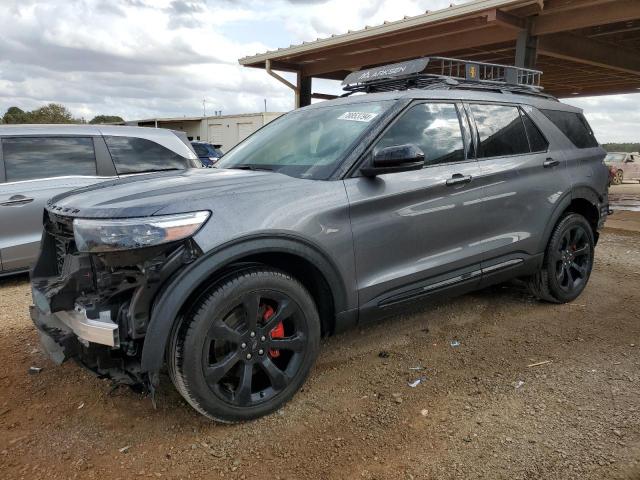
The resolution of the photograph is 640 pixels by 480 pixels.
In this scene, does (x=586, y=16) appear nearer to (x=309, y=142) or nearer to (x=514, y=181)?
(x=514, y=181)

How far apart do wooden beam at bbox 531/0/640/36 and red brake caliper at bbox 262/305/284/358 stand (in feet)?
28.2

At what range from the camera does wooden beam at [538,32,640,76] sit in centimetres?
1044

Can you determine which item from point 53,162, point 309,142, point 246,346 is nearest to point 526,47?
point 309,142

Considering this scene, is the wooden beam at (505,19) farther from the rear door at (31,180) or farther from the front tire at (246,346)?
the front tire at (246,346)

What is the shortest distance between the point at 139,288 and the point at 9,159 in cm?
405

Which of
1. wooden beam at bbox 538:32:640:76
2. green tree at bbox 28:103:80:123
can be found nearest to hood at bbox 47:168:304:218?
wooden beam at bbox 538:32:640:76

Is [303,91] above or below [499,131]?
above

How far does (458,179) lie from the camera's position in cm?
356

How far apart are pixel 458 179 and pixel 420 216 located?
0.48 metres

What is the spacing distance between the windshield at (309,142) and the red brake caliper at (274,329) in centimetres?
83

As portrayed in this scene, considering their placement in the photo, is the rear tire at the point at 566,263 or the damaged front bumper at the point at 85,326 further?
the rear tire at the point at 566,263

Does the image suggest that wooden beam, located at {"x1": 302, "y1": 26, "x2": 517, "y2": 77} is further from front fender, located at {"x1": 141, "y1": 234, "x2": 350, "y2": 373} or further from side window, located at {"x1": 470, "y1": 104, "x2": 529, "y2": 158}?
front fender, located at {"x1": 141, "y1": 234, "x2": 350, "y2": 373}

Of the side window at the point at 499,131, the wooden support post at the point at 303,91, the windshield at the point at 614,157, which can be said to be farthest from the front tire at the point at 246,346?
the windshield at the point at 614,157

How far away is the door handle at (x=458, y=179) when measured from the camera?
3.51 meters
